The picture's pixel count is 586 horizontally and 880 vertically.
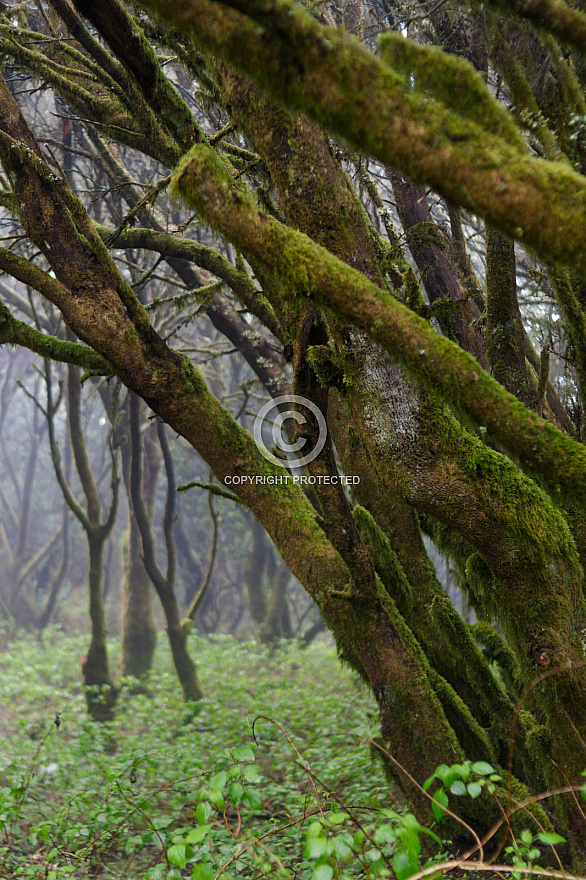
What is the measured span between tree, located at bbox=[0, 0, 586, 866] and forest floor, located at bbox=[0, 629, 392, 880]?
67cm

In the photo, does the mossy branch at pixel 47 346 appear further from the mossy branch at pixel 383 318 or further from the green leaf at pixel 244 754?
the green leaf at pixel 244 754

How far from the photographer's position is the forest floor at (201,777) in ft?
7.02

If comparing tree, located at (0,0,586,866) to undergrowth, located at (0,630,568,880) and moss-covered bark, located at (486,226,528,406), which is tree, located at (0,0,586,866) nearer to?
moss-covered bark, located at (486,226,528,406)

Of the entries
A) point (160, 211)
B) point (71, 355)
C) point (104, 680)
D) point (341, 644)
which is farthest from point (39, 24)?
point (104, 680)

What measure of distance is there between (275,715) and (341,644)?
15.1 ft

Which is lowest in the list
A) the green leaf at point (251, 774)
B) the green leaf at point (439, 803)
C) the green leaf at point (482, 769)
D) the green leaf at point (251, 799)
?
the green leaf at point (251, 799)

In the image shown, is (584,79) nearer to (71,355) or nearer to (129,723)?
(71,355)

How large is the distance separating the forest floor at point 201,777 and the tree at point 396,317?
2.19 feet

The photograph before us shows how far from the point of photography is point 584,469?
213 cm

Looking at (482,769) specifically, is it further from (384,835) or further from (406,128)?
(406,128)

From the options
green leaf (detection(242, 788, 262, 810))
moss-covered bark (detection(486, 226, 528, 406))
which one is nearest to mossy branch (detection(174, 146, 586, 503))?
green leaf (detection(242, 788, 262, 810))

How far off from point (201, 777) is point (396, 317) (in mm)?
4778

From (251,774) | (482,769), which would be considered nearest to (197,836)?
(251,774)

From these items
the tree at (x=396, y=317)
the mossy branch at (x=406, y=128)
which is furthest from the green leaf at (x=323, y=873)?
the mossy branch at (x=406, y=128)
